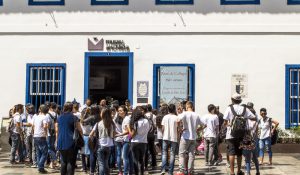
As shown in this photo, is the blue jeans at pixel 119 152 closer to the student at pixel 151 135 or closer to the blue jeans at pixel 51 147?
the student at pixel 151 135

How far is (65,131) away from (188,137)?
9.96 feet

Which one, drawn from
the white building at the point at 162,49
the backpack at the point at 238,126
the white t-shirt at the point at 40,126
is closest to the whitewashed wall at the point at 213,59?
the white building at the point at 162,49

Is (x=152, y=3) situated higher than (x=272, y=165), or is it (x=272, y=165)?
(x=152, y=3)

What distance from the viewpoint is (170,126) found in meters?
13.9

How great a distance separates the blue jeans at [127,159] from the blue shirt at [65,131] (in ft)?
5.02

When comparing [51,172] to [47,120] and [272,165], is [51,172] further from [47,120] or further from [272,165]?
[272,165]

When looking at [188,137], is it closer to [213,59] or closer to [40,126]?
[40,126]

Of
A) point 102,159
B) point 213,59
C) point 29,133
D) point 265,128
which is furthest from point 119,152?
point 213,59

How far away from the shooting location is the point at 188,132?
44.8 ft

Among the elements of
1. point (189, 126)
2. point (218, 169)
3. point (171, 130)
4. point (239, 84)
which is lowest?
point (218, 169)

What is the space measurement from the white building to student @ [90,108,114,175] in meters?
8.03

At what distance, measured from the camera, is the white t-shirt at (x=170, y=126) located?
45.3 feet

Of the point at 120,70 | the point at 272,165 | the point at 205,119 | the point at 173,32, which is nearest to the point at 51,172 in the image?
the point at 205,119

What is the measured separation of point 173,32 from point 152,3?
4.51ft
